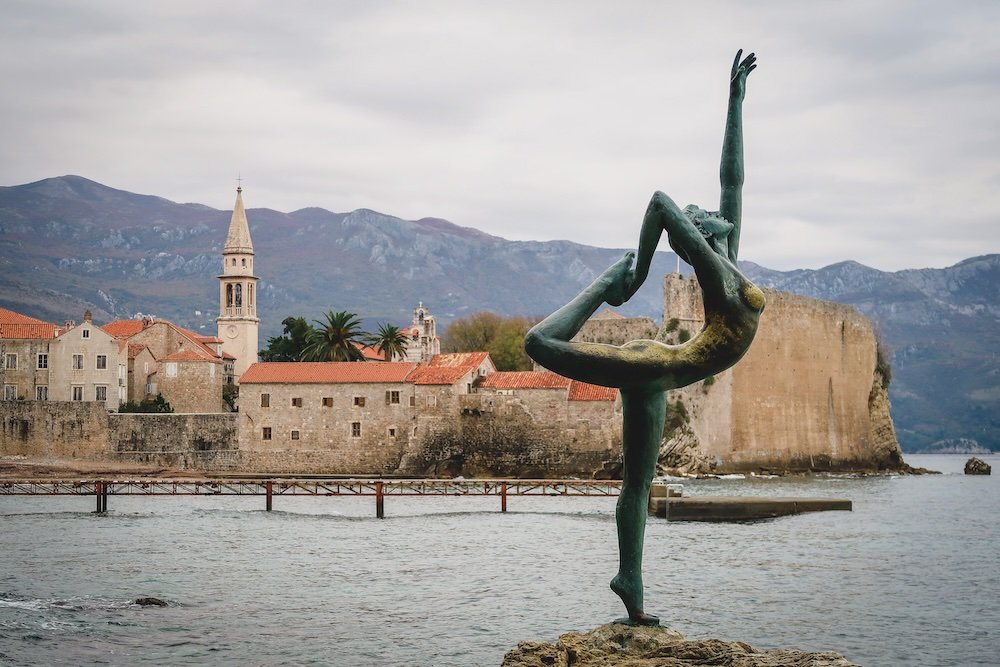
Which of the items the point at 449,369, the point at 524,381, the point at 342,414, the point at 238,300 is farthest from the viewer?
the point at 238,300

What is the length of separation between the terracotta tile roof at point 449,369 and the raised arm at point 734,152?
48.6m

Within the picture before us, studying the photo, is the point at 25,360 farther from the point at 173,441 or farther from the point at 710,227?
the point at 710,227

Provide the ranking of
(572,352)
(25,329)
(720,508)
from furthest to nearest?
(25,329) < (720,508) < (572,352)

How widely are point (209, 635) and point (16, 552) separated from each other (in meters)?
12.1

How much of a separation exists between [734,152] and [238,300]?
66.2m

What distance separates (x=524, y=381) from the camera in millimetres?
58969

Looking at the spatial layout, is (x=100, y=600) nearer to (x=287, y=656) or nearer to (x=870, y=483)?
(x=287, y=656)

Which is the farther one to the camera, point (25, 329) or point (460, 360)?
point (460, 360)

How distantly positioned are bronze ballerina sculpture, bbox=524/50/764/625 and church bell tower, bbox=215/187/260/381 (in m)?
62.6

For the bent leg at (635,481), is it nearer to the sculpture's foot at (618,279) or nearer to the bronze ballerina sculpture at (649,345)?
the bronze ballerina sculpture at (649,345)

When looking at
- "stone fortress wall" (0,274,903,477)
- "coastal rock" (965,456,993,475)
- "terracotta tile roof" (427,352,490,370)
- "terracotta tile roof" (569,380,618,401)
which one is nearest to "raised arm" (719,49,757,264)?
"stone fortress wall" (0,274,903,477)

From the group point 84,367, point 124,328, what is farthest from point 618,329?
point 124,328

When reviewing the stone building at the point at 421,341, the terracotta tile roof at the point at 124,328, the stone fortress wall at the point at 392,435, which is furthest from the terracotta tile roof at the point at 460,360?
the terracotta tile roof at the point at 124,328

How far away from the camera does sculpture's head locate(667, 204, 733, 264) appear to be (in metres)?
9.49
